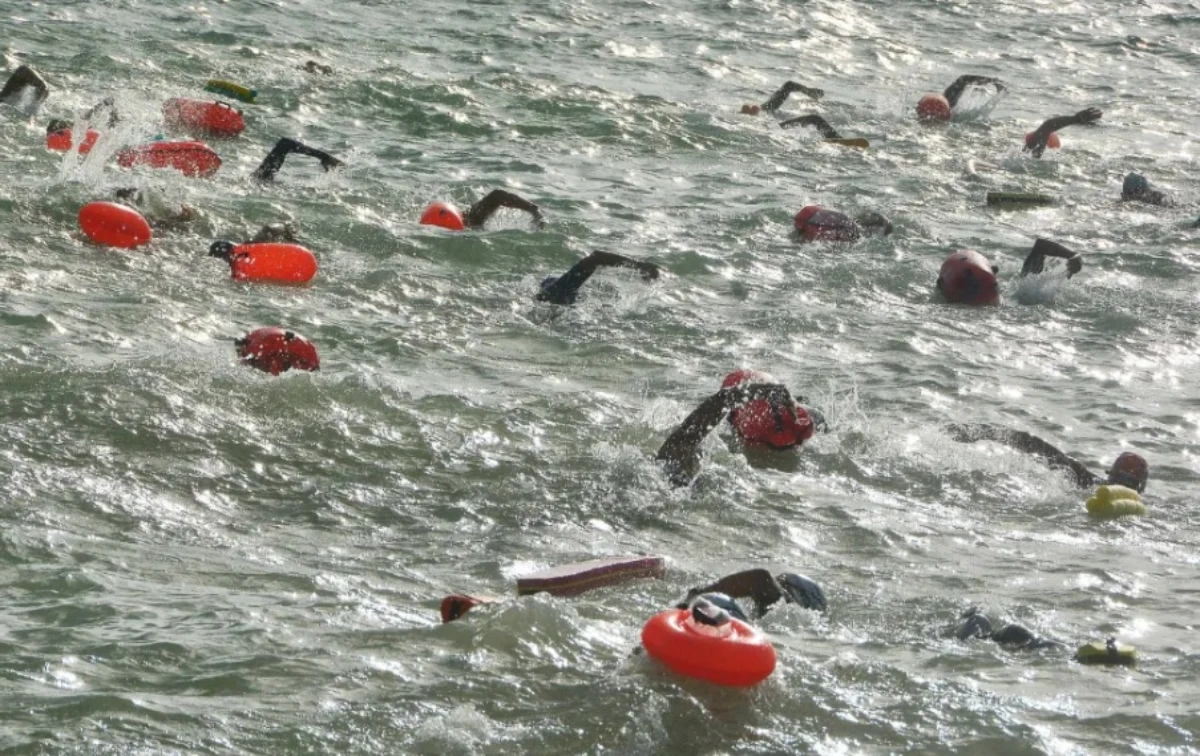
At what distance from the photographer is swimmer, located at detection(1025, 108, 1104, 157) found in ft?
54.3

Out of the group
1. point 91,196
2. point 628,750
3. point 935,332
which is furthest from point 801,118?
point 628,750

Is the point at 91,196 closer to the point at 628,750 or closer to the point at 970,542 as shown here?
the point at 970,542

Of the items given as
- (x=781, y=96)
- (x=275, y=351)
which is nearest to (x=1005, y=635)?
(x=275, y=351)

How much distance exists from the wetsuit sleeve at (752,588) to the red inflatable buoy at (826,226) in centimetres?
748

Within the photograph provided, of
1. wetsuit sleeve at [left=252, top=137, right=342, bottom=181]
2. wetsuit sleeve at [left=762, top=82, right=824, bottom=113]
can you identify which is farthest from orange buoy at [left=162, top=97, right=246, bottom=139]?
wetsuit sleeve at [left=762, top=82, right=824, bottom=113]

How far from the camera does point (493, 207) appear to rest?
1278 centimetres

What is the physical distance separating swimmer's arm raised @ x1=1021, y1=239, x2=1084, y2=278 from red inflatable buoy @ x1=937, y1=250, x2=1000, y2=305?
1.16 feet

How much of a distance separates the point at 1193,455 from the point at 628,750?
531cm

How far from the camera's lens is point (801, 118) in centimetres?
1711

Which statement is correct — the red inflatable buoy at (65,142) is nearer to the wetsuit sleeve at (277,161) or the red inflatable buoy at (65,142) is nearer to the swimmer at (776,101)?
the wetsuit sleeve at (277,161)

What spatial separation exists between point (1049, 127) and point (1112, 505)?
32.8 ft

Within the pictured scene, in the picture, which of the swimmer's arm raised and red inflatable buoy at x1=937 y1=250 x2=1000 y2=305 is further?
the swimmer's arm raised

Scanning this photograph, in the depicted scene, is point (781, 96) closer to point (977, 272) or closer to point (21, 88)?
point (977, 272)

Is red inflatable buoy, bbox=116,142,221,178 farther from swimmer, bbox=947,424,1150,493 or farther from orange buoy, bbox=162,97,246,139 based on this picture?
swimmer, bbox=947,424,1150,493
